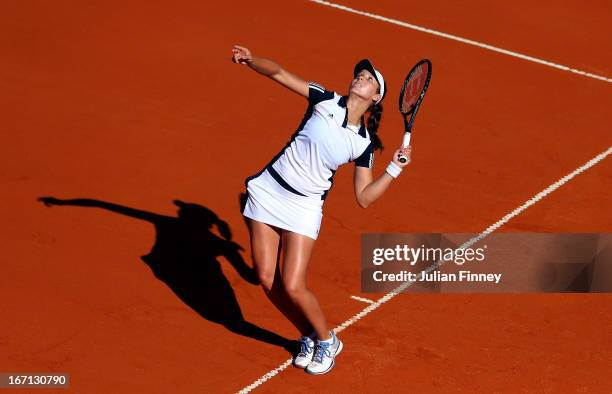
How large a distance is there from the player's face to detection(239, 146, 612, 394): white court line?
7.54 feet

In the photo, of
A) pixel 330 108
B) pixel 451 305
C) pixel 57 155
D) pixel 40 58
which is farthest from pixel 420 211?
pixel 40 58

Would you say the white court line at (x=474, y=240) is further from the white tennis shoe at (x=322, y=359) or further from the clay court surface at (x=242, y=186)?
the white tennis shoe at (x=322, y=359)

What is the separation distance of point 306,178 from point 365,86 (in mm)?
929

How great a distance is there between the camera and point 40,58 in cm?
1602

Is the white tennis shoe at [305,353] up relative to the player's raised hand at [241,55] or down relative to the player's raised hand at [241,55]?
down

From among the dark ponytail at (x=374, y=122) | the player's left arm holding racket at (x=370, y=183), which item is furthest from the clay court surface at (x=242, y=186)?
the dark ponytail at (x=374, y=122)

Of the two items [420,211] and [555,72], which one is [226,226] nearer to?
[420,211]

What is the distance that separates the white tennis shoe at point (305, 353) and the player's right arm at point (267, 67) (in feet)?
7.14

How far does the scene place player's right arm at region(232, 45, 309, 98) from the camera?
Result: 32.4 feet

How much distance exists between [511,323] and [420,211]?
84.5 inches

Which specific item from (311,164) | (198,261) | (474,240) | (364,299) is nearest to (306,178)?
(311,164)

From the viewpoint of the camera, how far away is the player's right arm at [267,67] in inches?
389

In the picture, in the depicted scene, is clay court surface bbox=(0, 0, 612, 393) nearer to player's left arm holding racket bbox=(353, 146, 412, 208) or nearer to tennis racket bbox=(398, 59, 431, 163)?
player's left arm holding racket bbox=(353, 146, 412, 208)

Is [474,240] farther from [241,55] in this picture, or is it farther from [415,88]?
[241,55]
